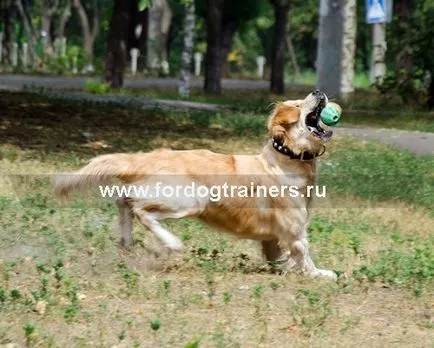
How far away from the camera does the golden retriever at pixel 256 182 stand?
819 centimetres

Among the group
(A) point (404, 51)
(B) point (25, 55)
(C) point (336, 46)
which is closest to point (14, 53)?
(B) point (25, 55)

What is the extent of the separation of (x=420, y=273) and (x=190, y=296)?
5.36 ft

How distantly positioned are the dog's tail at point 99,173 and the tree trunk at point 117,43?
1648 centimetres

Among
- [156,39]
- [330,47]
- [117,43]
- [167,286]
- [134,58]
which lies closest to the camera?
[167,286]

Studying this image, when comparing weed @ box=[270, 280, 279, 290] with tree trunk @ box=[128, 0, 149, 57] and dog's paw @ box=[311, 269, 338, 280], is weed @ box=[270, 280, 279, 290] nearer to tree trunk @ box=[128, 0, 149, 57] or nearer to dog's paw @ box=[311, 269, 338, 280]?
dog's paw @ box=[311, 269, 338, 280]

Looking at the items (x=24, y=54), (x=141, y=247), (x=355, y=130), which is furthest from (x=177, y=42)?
(x=141, y=247)

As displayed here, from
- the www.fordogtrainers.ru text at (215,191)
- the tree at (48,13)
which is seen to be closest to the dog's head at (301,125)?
the www.fordogtrainers.ru text at (215,191)

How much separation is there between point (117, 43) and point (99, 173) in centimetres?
1782

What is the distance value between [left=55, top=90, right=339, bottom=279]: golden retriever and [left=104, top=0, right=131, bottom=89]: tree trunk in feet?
54.6

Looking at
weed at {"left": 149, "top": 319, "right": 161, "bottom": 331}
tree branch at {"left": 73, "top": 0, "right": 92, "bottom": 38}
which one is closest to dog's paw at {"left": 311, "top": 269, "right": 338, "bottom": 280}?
weed at {"left": 149, "top": 319, "right": 161, "bottom": 331}

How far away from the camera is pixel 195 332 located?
660 centimetres

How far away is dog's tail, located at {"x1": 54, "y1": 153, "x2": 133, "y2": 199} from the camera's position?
8297 mm

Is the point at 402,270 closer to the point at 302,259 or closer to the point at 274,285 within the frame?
the point at 302,259

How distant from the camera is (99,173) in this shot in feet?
27.3
